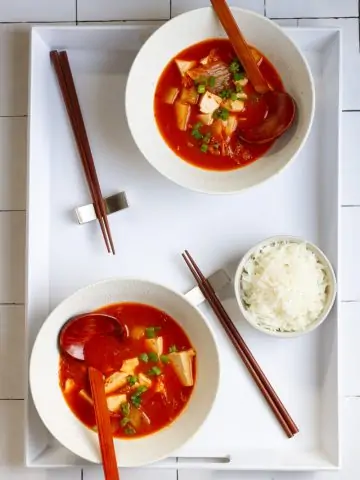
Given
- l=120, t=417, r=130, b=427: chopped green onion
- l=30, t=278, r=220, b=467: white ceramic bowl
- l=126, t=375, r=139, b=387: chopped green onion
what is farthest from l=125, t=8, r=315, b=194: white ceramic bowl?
l=120, t=417, r=130, b=427: chopped green onion

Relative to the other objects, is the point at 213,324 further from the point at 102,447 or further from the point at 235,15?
the point at 235,15

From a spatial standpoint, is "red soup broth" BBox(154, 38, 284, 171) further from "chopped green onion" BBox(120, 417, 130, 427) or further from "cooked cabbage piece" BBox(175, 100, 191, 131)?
"chopped green onion" BBox(120, 417, 130, 427)

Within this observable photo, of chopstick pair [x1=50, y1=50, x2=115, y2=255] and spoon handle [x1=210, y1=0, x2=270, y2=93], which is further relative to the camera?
chopstick pair [x1=50, y1=50, x2=115, y2=255]

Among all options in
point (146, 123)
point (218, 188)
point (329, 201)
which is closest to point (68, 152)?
point (146, 123)

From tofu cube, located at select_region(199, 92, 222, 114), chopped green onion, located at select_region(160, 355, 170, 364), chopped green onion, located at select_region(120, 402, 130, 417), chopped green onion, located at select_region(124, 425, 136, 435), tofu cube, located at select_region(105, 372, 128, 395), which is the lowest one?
chopped green onion, located at select_region(124, 425, 136, 435)

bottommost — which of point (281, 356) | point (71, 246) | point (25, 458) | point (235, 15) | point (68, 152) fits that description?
point (25, 458)

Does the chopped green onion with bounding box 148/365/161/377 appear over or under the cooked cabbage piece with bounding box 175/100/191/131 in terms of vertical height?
under

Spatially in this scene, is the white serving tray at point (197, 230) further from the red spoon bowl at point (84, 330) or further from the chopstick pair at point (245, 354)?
the red spoon bowl at point (84, 330)

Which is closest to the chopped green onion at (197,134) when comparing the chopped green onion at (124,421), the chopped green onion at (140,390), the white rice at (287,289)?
the white rice at (287,289)
